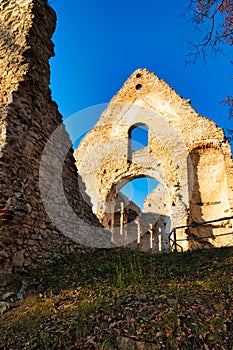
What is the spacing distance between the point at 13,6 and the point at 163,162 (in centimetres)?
965

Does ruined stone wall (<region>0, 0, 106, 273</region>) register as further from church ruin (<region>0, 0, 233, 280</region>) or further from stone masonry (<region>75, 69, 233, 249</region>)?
stone masonry (<region>75, 69, 233, 249</region>)

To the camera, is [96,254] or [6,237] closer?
[6,237]

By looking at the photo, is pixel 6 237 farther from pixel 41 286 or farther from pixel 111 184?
pixel 111 184

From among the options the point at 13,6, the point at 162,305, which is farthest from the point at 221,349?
the point at 13,6

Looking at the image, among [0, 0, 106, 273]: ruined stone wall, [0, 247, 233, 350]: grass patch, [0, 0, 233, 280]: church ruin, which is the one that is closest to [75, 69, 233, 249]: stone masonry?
[0, 0, 233, 280]: church ruin

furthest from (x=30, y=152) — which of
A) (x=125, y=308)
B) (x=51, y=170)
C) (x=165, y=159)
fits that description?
(x=165, y=159)

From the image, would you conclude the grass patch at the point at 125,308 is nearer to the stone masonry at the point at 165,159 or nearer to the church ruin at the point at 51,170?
the church ruin at the point at 51,170

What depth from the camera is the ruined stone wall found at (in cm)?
486

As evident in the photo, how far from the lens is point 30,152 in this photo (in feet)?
18.2

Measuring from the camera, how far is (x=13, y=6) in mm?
6691

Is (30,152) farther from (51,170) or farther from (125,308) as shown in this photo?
(125,308)

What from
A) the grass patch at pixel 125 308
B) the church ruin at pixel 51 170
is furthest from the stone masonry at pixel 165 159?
the grass patch at pixel 125 308

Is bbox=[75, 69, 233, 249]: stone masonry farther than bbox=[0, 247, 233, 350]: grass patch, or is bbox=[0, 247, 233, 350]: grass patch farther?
bbox=[75, 69, 233, 249]: stone masonry

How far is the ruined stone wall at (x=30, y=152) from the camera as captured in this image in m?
4.86
